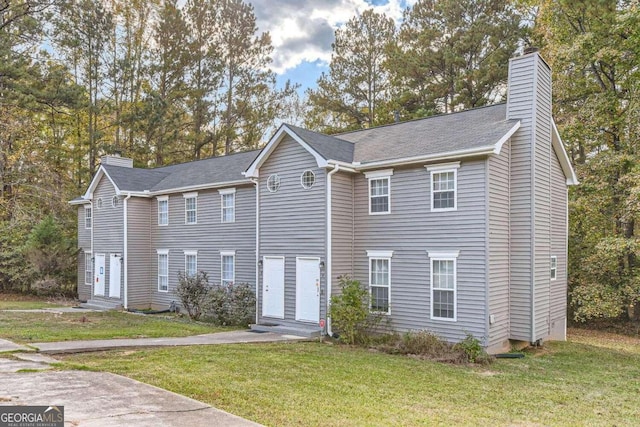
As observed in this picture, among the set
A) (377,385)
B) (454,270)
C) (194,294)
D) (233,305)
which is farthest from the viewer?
(194,294)

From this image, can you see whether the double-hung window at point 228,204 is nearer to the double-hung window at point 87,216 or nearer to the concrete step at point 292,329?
the concrete step at point 292,329

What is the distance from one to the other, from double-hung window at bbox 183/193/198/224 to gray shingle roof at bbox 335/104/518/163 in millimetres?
7285

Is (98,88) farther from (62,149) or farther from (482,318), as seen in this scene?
(482,318)

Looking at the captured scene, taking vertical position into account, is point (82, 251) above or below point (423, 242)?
below

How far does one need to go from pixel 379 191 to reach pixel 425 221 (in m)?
1.81

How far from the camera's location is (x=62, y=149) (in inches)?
1163

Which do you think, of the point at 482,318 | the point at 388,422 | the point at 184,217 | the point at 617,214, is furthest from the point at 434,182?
the point at 184,217

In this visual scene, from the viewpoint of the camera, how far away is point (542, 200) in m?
13.2

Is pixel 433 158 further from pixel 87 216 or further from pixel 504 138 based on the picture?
pixel 87 216

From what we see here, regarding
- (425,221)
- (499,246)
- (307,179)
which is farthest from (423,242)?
(307,179)

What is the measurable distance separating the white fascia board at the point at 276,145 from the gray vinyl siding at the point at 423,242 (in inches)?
61.1

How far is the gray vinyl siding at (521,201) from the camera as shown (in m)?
12.2

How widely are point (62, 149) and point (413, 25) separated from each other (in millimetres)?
23928

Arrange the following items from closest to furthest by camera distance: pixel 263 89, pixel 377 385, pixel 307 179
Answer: pixel 377 385
pixel 307 179
pixel 263 89
